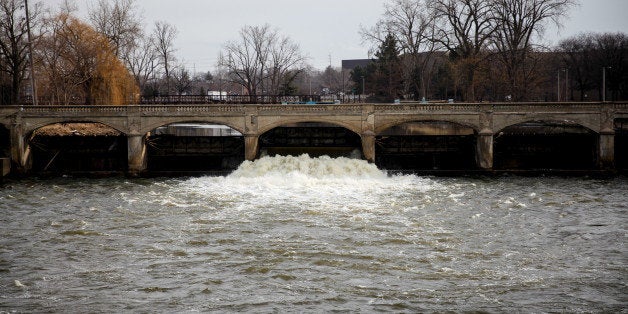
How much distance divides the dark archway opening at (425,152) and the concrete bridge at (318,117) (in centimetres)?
155

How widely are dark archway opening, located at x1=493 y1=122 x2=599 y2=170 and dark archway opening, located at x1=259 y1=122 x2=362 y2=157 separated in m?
9.67

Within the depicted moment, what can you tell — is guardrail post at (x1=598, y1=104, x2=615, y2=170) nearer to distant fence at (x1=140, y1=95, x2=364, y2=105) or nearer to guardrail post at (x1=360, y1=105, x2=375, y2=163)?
guardrail post at (x1=360, y1=105, x2=375, y2=163)

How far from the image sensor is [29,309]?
15414 millimetres

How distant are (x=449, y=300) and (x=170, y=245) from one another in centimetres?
1013

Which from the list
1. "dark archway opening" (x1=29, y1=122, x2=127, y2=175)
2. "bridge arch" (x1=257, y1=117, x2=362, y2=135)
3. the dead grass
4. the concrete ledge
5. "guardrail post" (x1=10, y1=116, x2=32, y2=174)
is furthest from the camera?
the dead grass

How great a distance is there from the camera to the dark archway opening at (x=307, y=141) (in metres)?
41.3

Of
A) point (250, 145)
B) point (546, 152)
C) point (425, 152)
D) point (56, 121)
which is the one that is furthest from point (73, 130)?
point (546, 152)

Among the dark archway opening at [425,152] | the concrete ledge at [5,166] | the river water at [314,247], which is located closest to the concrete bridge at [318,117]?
the concrete ledge at [5,166]

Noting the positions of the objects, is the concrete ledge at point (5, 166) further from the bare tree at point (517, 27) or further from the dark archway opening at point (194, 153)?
the bare tree at point (517, 27)

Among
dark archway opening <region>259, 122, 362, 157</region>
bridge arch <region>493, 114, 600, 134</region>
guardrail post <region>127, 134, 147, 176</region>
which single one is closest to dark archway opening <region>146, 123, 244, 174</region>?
guardrail post <region>127, 134, 147, 176</region>

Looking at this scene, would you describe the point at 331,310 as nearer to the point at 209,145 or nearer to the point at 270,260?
the point at 270,260

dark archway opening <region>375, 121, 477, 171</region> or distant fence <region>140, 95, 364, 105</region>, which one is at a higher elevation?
distant fence <region>140, 95, 364, 105</region>

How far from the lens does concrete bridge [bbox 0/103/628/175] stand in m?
38.6

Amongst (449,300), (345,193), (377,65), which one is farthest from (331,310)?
(377,65)
